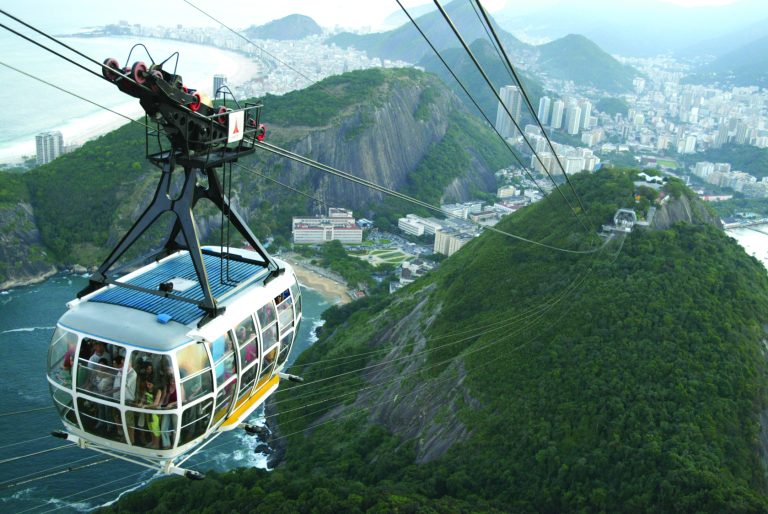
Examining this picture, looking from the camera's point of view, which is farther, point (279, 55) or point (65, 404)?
point (279, 55)

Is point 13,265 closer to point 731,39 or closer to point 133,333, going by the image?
point 133,333

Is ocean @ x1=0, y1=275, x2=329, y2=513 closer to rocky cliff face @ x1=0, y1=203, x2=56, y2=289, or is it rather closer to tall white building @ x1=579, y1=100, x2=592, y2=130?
rocky cliff face @ x1=0, y1=203, x2=56, y2=289

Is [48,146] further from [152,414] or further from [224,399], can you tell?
[152,414]

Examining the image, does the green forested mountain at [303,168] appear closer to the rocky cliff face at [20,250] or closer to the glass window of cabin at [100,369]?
Answer: the rocky cliff face at [20,250]

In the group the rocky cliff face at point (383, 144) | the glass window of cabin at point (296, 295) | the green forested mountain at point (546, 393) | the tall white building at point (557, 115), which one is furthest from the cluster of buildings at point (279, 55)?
the glass window of cabin at point (296, 295)

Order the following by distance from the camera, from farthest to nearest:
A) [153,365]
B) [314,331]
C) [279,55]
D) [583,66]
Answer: [583,66] → [279,55] → [314,331] → [153,365]

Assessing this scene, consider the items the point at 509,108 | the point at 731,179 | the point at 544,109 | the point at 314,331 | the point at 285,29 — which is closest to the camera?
the point at 314,331

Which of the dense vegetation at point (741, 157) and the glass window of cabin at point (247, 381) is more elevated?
the glass window of cabin at point (247, 381)

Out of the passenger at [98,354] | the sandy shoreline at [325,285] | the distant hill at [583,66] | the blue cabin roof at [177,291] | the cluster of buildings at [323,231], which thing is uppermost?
the distant hill at [583,66]

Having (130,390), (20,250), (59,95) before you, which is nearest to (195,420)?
(130,390)
